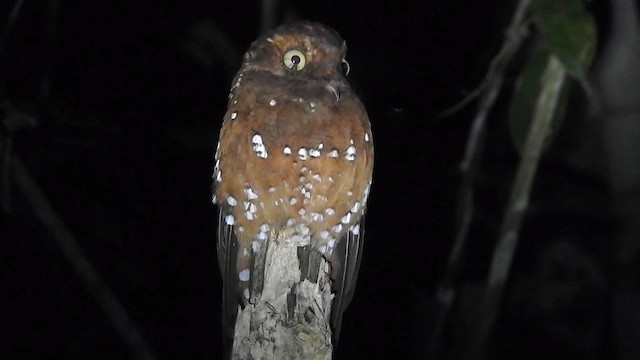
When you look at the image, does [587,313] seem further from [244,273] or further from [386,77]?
[244,273]

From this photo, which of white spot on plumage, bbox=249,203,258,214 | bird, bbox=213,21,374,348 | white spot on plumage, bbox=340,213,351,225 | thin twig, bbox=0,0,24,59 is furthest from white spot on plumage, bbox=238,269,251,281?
thin twig, bbox=0,0,24,59

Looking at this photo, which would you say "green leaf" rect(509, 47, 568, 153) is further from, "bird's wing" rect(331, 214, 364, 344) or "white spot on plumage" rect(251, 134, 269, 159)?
"white spot on plumage" rect(251, 134, 269, 159)

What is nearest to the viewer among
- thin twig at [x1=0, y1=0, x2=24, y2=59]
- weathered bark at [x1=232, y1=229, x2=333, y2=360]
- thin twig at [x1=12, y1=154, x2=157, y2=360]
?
weathered bark at [x1=232, y1=229, x2=333, y2=360]

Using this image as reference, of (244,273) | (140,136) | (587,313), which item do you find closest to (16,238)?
(140,136)

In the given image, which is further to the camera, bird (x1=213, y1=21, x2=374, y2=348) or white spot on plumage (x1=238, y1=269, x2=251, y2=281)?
white spot on plumage (x1=238, y1=269, x2=251, y2=281)

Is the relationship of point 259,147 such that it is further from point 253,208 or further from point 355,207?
point 355,207

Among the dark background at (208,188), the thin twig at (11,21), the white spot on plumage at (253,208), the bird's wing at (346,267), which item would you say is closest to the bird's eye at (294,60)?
the white spot on plumage at (253,208)

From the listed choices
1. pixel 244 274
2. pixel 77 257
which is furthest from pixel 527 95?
pixel 77 257
